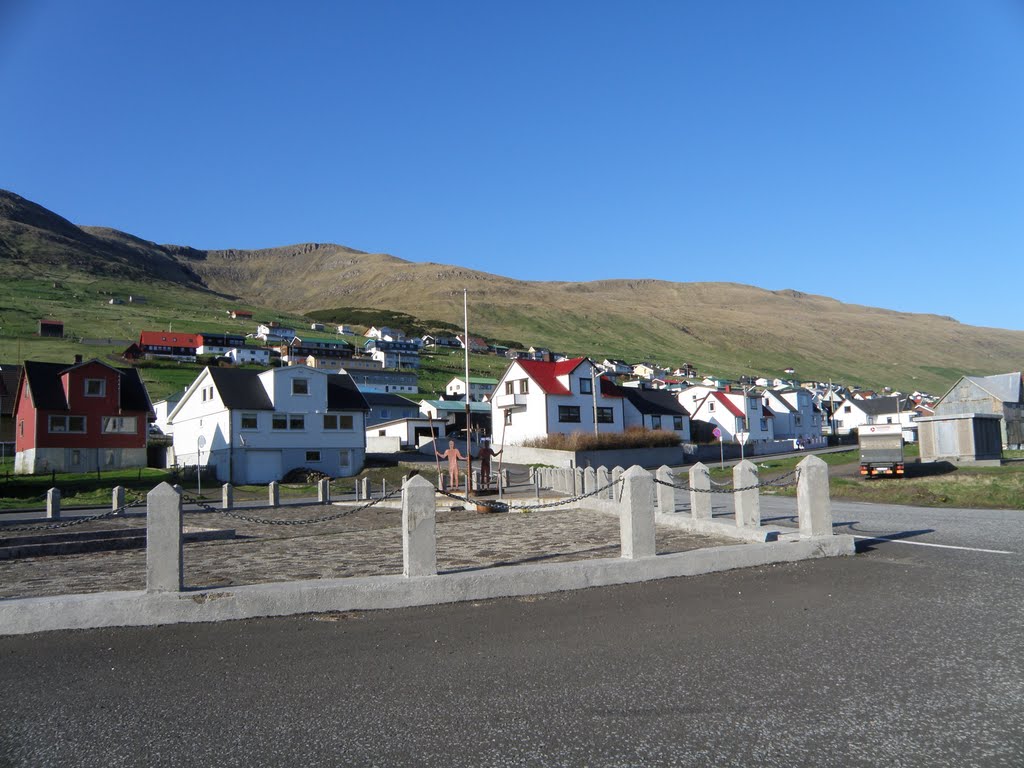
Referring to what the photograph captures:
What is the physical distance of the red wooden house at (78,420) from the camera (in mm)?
50531

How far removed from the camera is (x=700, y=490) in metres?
12.7

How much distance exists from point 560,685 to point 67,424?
55333mm

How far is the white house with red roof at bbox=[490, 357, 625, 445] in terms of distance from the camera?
211 ft

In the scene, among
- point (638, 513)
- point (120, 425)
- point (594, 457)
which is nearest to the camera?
point (638, 513)

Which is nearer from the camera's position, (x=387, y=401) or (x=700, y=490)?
(x=700, y=490)

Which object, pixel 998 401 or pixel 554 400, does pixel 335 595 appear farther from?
pixel 554 400

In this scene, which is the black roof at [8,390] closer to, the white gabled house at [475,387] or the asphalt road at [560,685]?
the white gabled house at [475,387]

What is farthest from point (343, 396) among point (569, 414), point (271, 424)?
point (569, 414)

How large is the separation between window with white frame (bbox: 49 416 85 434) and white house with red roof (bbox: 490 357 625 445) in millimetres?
32264

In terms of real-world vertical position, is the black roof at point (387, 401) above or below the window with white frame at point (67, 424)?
above

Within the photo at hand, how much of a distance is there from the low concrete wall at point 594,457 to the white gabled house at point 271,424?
12.6 metres

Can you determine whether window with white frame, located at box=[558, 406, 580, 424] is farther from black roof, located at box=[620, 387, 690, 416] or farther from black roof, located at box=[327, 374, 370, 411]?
black roof, located at box=[327, 374, 370, 411]

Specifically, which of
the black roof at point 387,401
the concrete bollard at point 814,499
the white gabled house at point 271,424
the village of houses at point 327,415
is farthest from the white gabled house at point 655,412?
the concrete bollard at point 814,499

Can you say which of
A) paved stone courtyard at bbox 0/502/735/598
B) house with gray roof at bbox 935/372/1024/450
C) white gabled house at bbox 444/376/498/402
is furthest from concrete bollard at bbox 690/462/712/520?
white gabled house at bbox 444/376/498/402
